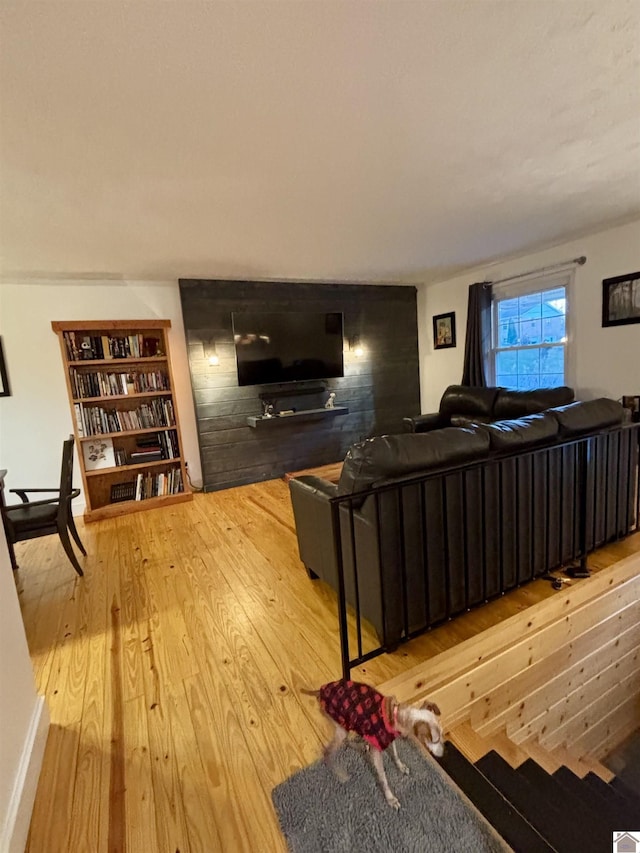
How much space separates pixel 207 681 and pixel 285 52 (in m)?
2.42

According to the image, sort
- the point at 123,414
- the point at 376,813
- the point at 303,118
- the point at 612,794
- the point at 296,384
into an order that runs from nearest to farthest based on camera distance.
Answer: the point at 376,813
the point at 612,794
the point at 303,118
the point at 123,414
the point at 296,384

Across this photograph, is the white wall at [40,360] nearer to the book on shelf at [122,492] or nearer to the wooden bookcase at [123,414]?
the wooden bookcase at [123,414]

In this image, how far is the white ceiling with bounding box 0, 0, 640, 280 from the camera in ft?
3.92

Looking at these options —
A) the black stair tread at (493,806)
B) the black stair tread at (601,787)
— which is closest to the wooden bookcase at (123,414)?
the black stair tread at (493,806)

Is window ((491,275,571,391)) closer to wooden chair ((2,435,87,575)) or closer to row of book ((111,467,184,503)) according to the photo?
row of book ((111,467,184,503))

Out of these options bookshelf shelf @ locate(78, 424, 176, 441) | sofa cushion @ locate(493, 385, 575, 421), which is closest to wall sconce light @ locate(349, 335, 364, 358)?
sofa cushion @ locate(493, 385, 575, 421)

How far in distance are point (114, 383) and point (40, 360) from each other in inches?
26.7

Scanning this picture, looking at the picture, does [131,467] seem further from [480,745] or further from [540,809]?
[540,809]

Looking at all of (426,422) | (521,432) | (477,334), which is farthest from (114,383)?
(477,334)

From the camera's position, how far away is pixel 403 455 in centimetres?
171

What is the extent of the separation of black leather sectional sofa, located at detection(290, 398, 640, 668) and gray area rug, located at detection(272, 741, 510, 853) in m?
0.39

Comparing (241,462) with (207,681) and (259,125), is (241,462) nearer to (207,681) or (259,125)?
(207,681)

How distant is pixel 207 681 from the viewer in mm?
1676

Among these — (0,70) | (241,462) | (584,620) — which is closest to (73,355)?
(241,462)
